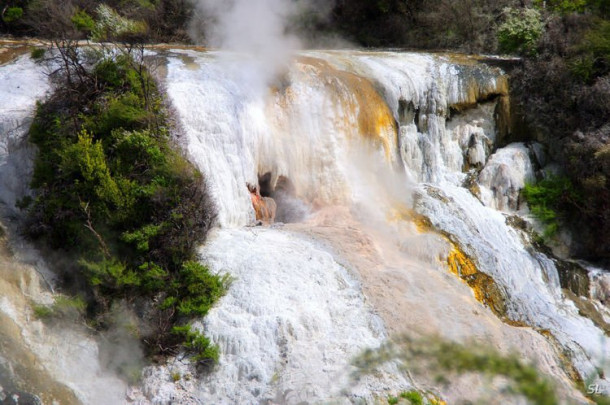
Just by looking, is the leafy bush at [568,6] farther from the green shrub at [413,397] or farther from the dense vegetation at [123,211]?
the green shrub at [413,397]

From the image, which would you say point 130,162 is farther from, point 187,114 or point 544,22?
point 544,22

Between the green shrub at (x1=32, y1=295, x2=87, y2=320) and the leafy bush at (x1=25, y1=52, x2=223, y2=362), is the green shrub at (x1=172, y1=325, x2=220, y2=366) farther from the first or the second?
the green shrub at (x1=32, y1=295, x2=87, y2=320)

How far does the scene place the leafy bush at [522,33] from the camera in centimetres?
1634

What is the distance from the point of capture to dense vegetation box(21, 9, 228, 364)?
791 centimetres

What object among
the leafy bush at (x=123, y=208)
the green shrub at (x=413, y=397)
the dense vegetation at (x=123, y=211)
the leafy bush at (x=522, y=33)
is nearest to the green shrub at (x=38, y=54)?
the dense vegetation at (x=123, y=211)

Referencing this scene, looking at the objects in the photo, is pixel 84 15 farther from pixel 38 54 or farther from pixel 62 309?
pixel 62 309

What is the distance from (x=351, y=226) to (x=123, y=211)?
418cm

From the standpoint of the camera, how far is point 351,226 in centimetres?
1054

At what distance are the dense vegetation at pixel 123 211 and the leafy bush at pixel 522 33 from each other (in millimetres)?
11689

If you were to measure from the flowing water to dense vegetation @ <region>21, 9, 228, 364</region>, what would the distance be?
17.2 inches

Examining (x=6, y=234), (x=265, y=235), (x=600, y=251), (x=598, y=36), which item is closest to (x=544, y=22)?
(x=598, y=36)

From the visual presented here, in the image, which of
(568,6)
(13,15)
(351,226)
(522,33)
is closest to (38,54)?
(13,15)

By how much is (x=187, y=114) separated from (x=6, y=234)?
3619 millimetres

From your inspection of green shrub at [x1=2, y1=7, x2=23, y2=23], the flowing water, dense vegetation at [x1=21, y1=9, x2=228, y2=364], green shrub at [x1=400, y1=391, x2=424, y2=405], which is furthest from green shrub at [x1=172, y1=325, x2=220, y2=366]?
green shrub at [x1=2, y1=7, x2=23, y2=23]
